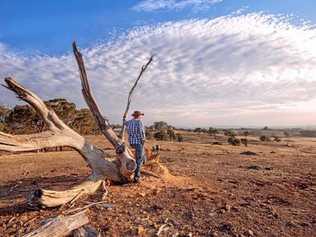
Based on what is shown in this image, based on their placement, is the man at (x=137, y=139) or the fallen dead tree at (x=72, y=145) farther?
the man at (x=137, y=139)

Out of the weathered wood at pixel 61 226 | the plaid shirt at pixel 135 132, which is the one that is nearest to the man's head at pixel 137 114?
the plaid shirt at pixel 135 132

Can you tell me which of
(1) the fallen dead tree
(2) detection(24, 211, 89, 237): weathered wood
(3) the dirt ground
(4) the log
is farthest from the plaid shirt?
(4) the log

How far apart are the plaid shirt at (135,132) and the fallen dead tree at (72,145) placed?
0.24 meters

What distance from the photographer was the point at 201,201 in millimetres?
7617

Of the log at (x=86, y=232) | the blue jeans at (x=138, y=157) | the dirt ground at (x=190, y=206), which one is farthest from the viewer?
the blue jeans at (x=138, y=157)

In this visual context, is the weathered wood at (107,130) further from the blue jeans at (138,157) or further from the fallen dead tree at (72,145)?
the blue jeans at (138,157)

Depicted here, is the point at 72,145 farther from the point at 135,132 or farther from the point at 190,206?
the point at 190,206

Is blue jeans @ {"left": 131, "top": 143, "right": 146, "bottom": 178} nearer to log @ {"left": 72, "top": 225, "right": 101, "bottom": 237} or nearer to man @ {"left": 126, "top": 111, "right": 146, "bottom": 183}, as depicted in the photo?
man @ {"left": 126, "top": 111, "right": 146, "bottom": 183}

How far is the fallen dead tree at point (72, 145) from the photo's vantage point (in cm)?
684

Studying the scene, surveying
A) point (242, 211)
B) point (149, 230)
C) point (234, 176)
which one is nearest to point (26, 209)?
point (149, 230)

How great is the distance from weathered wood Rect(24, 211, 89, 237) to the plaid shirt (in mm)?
2816

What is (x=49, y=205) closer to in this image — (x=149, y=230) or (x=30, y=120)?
(x=149, y=230)

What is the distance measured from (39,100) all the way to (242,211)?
414 centimetres

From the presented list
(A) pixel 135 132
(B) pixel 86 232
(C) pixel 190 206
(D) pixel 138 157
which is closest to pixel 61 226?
(B) pixel 86 232
